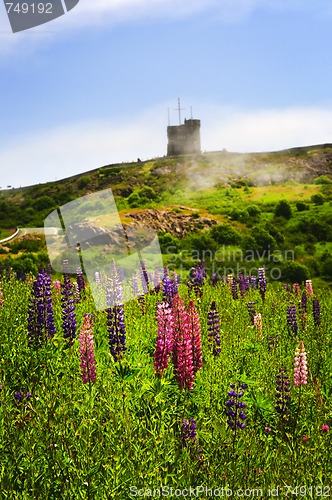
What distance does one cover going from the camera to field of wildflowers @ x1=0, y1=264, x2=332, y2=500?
12.1ft

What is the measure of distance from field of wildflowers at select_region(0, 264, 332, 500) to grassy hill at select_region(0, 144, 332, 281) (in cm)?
800

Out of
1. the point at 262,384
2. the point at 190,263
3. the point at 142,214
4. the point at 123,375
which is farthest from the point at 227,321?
the point at 142,214

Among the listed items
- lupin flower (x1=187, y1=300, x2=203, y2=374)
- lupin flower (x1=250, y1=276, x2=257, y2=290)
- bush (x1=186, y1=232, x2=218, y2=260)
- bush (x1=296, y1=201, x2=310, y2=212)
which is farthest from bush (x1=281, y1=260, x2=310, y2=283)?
bush (x1=296, y1=201, x2=310, y2=212)

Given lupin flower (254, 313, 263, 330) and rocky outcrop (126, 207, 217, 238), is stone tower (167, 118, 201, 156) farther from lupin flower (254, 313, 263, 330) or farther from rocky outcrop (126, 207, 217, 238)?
lupin flower (254, 313, 263, 330)

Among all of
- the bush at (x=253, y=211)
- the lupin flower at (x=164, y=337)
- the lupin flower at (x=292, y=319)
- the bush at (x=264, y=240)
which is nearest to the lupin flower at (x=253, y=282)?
the lupin flower at (x=292, y=319)

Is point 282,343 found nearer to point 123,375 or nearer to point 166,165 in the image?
point 123,375

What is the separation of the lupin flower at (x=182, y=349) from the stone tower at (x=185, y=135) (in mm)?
131629

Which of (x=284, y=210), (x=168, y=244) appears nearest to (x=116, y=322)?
(x=168, y=244)

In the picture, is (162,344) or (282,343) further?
(282,343)

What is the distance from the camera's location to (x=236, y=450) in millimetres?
4031

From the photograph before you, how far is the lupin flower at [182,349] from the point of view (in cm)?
474

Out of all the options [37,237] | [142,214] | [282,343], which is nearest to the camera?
[282,343]

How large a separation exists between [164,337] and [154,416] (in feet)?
2.64

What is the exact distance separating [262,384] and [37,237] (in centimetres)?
4227
